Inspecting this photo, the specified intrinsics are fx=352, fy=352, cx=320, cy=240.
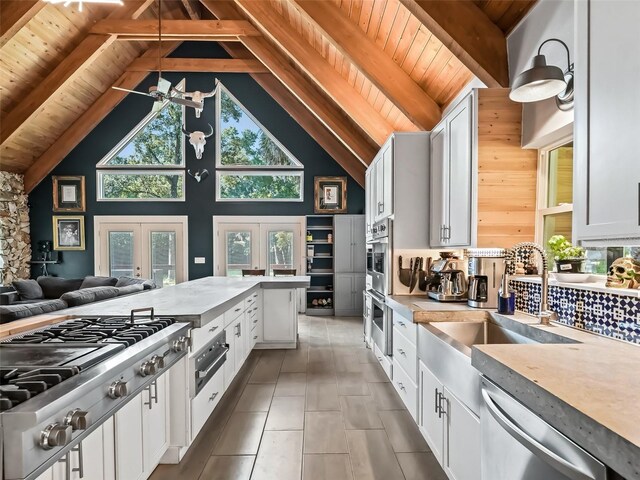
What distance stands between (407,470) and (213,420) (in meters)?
1.41

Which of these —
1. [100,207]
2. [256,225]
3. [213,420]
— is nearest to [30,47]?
[100,207]

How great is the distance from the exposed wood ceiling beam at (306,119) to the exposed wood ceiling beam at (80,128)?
5.20ft

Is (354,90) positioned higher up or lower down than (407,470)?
higher up

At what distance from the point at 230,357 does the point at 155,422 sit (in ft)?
4.02

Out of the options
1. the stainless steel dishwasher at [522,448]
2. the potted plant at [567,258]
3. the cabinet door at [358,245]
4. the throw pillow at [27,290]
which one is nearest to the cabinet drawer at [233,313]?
the stainless steel dishwasher at [522,448]

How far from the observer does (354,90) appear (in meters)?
4.39

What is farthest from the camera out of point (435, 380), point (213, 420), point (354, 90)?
point (354, 90)

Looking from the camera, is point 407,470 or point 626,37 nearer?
point 626,37

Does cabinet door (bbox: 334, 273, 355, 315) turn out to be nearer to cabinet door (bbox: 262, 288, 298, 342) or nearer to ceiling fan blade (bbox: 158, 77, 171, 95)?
cabinet door (bbox: 262, 288, 298, 342)

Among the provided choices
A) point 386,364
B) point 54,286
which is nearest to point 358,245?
point 386,364

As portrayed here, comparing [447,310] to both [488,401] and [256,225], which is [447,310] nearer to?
[488,401]

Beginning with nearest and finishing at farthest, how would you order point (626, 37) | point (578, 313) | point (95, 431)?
point (626, 37), point (95, 431), point (578, 313)

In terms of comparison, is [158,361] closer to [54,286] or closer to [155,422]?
[155,422]

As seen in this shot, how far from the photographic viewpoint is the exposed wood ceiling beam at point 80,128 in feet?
23.2
